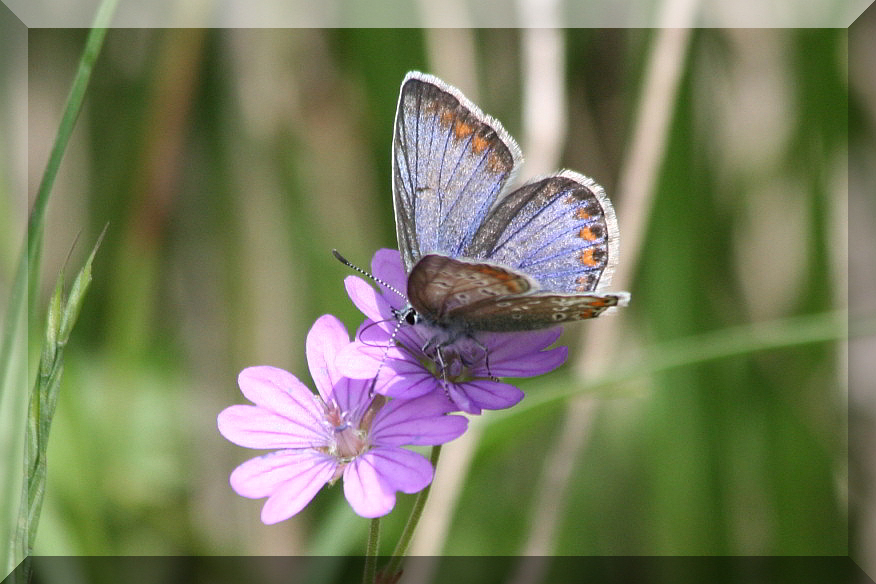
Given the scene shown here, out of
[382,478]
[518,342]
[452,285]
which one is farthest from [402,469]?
[518,342]

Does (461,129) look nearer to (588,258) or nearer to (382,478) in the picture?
(588,258)

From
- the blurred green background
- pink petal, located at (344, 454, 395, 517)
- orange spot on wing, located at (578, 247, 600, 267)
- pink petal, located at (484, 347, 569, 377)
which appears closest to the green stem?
pink petal, located at (344, 454, 395, 517)

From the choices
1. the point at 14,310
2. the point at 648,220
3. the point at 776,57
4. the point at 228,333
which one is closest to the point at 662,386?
the point at 648,220

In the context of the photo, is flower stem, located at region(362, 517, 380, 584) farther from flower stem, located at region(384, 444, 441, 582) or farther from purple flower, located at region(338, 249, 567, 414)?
purple flower, located at region(338, 249, 567, 414)

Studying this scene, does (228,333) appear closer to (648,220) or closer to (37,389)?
(648,220)

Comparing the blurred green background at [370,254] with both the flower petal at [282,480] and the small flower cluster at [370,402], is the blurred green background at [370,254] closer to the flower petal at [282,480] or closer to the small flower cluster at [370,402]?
the small flower cluster at [370,402]
